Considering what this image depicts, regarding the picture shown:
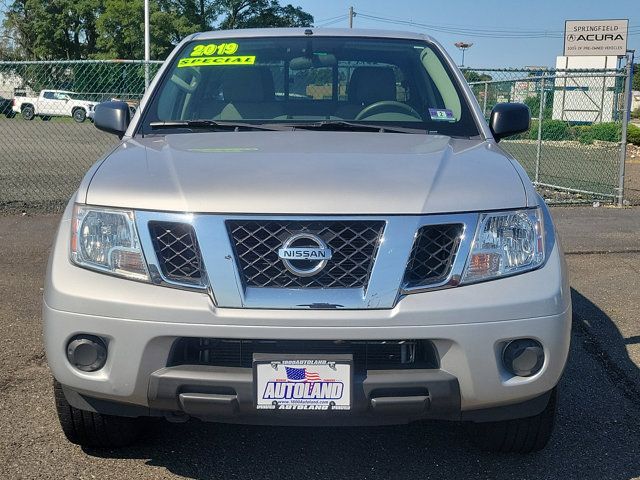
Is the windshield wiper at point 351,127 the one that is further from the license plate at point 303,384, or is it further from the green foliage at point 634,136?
the green foliage at point 634,136

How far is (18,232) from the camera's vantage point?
786 cm

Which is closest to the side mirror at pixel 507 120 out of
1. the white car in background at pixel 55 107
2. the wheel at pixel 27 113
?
the wheel at pixel 27 113

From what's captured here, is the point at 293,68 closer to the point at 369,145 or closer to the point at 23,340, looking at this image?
the point at 369,145

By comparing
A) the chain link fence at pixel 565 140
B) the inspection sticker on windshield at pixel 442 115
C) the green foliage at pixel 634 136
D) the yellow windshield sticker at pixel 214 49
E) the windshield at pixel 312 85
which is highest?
the yellow windshield sticker at pixel 214 49

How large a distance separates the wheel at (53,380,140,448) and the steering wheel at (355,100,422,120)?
1921 millimetres

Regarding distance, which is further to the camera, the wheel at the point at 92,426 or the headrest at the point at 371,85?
the headrest at the point at 371,85

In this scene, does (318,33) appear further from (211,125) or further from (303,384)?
(303,384)

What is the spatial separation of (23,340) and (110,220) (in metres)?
2.27

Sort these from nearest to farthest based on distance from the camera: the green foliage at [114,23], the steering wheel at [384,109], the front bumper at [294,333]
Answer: the front bumper at [294,333]
the steering wheel at [384,109]
the green foliage at [114,23]

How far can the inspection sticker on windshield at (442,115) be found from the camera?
3.85 meters

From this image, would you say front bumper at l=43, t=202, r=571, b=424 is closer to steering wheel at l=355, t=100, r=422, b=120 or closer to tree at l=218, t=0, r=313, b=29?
steering wheel at l=355, t=100, r=422, b=120

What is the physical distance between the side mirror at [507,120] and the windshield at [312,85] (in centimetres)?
17

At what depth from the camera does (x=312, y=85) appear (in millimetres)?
4191

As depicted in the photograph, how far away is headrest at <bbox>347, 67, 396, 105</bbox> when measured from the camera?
4074 millimetres
